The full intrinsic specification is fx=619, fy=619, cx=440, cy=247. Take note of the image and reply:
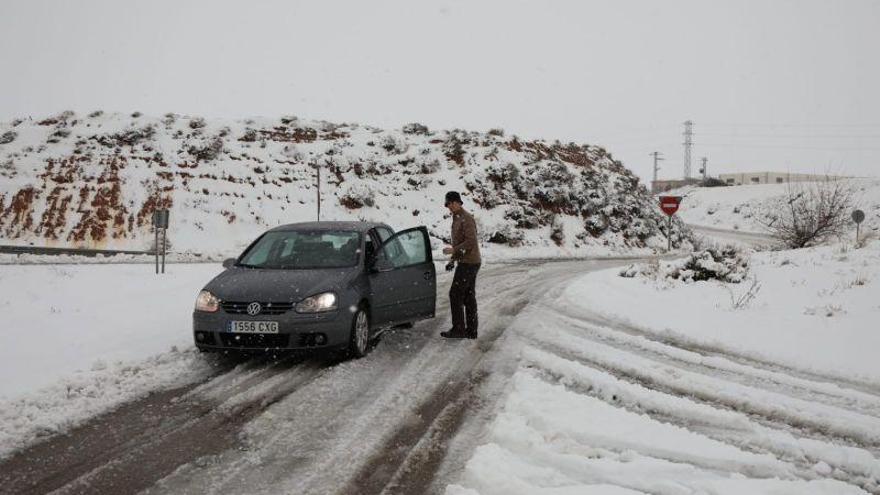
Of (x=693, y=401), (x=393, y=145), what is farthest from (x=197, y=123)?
(x=693, y=401)

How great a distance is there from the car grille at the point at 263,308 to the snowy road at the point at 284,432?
602 mm

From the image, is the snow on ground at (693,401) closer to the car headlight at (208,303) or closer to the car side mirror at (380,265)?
the car side mirror at (380,265)

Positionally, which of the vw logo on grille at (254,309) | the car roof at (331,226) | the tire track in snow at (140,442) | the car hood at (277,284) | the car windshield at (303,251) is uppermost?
the car roof at (331,226)

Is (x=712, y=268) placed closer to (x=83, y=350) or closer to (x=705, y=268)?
(x=705, y=268)

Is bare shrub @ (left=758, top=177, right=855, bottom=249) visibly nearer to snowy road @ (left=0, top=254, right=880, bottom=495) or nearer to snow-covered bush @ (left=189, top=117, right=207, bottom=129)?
snowy road @ (left=0, top=254, right=880, bottom=495)

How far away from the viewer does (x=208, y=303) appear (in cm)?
637

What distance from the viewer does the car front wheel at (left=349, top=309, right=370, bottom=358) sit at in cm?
659

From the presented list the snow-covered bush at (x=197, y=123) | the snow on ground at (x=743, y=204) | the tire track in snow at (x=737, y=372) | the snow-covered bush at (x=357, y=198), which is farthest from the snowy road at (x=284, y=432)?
the snow on ground at (x=743, y=204)

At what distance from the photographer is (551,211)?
3281cm

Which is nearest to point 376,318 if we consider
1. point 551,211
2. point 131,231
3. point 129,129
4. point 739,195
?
point 131,231

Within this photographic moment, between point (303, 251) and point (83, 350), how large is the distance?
8.88 ft

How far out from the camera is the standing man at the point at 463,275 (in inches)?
315

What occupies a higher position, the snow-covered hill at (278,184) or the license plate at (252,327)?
the snow-covered hill at (278,184)

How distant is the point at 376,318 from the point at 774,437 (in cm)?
420
